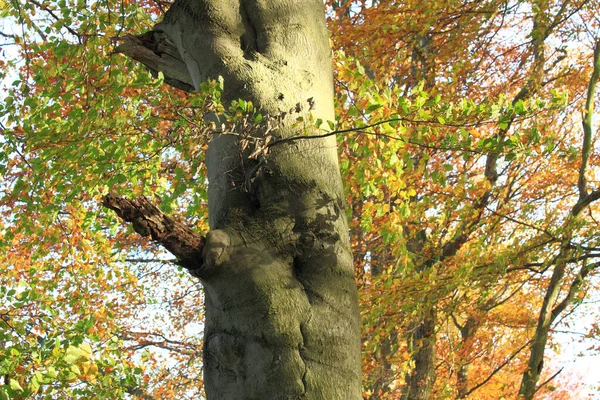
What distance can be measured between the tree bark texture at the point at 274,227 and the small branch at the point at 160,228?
0.07m

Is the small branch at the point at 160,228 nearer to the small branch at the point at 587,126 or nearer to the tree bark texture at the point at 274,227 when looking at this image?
the tree bark texture at the point at 274,227

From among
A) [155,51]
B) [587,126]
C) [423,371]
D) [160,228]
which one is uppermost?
[587,126]

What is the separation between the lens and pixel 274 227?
8.75 feet

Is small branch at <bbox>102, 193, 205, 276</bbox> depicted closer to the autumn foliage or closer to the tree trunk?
the autumn foliage

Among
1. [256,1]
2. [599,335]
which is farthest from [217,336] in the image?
[599,335]

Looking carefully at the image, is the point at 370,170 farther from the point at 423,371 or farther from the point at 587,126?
the point at 423,371

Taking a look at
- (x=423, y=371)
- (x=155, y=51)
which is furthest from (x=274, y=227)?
(x=423, y=371)

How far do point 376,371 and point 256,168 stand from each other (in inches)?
226

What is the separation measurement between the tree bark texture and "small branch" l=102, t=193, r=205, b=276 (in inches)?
2.7

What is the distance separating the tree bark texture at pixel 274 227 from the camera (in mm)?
2422

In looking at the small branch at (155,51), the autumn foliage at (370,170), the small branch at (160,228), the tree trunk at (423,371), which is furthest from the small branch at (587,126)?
the small branch at (160,228)

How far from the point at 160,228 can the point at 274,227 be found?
0.48 m

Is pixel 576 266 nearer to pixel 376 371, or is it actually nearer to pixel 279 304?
pixel 376 371

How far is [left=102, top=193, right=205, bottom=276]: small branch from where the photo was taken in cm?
245
